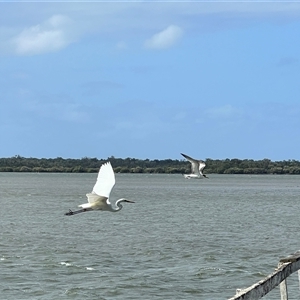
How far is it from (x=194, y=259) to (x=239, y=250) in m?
3.17

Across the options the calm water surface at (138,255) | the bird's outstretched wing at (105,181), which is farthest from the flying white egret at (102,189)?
the calm water surface at (138,255)

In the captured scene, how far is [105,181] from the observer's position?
51.2 feet

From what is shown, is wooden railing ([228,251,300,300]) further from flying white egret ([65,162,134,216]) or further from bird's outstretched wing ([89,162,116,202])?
bird's outstretched wing ([89,162,116,202])

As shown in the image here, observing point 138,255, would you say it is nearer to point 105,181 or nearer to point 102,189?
point 102,189

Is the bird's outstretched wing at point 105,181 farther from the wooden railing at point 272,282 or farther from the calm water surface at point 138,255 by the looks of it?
the wooden railing at point 272,282

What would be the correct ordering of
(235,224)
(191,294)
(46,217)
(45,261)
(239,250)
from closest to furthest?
(191,294)
(45,261)
(239,250)
(235,224)
(46,217)

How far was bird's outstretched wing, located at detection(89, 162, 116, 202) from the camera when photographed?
49.8ft

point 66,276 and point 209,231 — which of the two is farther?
point 209,231

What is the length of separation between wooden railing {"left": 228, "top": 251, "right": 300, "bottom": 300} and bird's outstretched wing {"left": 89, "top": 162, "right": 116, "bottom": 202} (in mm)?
8192

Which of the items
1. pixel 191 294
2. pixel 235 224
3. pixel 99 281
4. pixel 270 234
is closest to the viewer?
pixel 191 294

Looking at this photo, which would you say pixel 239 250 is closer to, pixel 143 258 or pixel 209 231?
pixel 143 258

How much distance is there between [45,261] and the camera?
73.8ft

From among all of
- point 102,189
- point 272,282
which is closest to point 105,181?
point 102,189

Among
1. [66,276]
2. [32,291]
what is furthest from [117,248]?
[32,291]
